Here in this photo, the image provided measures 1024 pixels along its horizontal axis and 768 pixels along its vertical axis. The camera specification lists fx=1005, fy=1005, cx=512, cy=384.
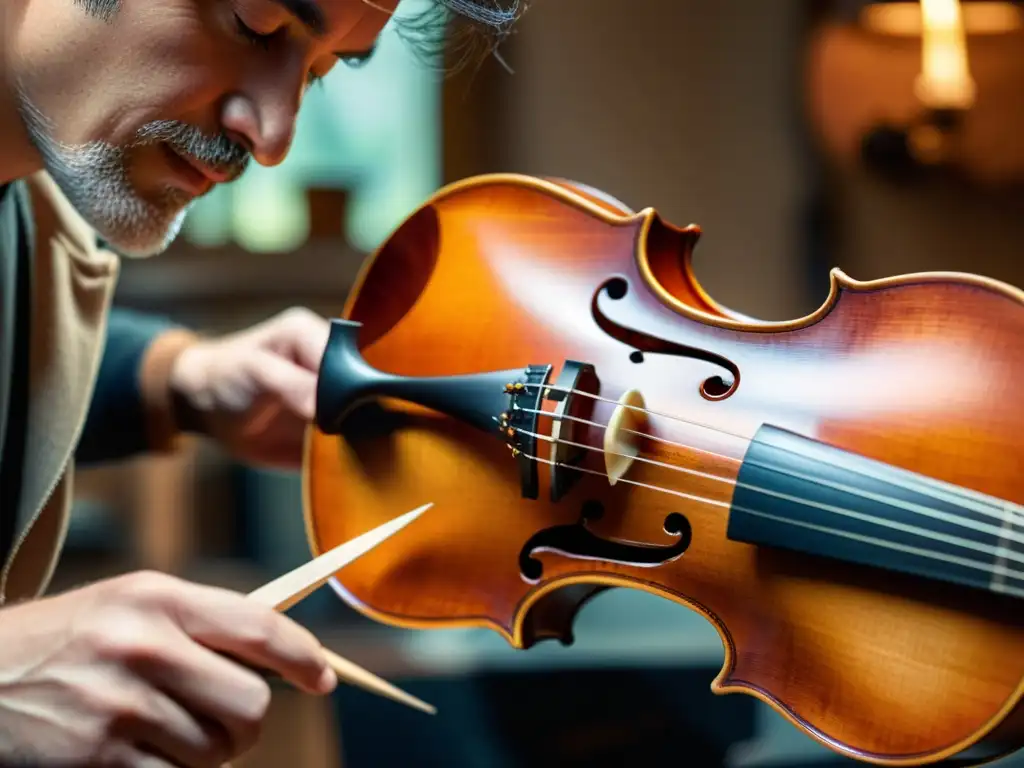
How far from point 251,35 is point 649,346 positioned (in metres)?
0.27

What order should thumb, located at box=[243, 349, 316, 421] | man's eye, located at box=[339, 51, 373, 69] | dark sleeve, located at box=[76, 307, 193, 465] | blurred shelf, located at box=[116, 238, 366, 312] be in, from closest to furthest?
man's eye, located at box=[339, 51, 373, 69]
thumb, located at box=[243, 349, 316, 421]
dark sleeve, located at box=[76, 307, 193, 465]
blurred shelf, located at box=[116, 238, 366, 312]

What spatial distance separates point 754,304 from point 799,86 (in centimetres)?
32

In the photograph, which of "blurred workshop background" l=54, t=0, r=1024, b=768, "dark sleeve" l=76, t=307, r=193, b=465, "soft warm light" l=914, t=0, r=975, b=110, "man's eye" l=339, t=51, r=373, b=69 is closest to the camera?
"man's eye" l=339, t=51, r=373, b=69

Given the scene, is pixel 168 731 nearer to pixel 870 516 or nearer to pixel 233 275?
pixel 870 516

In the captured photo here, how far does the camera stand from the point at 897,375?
0.46 metres

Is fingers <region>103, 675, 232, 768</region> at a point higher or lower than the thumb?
lower

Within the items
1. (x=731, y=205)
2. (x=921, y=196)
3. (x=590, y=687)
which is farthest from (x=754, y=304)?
(x=590, y=687)

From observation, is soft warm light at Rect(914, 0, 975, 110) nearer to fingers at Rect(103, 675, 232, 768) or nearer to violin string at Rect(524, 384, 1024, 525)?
violin string at Rect(524, 384, 1024, 525)

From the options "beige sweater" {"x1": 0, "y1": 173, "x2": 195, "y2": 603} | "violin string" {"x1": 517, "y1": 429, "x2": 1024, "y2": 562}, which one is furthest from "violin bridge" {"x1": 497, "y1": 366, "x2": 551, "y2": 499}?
"beige sweater" {"x1": 0, "y1": 173, "x2": 195, "y2": 603}

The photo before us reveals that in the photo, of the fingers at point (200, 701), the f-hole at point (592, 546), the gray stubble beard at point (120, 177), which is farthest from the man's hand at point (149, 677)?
the gray stubble beard at point (120, 177)

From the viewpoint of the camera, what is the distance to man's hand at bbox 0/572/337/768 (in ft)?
1.29

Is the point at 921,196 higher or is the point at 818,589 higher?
the point at 921,196

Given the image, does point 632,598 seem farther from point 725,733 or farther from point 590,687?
point 725,733

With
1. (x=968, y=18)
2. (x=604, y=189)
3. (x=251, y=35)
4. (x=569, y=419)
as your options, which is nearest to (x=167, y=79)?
(x=251, y=35)
